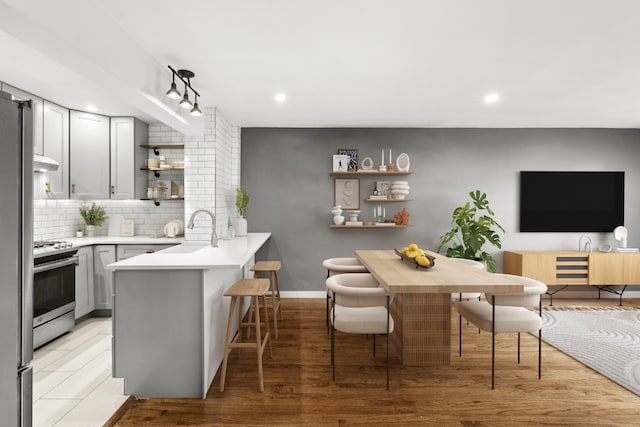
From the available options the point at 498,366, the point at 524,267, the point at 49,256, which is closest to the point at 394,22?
the point at 498,366

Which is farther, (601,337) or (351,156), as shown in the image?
(351,156)

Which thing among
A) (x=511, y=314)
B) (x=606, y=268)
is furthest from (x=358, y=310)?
(x=606, y=268)

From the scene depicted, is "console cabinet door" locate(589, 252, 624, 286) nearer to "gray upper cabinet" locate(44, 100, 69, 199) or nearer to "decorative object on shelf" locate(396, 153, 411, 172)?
"decorative object on shelf" locate(396, 153, 411, 172)

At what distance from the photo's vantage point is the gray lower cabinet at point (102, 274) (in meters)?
3.76

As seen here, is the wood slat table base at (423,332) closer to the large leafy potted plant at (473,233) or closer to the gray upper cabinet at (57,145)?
the large leafy potted plant at (473,233)

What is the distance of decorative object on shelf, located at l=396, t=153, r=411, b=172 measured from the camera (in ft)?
15.6

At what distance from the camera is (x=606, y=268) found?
4480 millimetres

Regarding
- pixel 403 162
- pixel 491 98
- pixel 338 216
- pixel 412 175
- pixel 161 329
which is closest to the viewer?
pixel 161 329

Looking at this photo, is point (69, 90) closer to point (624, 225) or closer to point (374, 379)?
point (374, 379)

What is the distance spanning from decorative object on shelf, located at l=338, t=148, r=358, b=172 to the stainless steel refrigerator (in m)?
3.93

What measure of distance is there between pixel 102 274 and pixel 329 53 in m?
3.35

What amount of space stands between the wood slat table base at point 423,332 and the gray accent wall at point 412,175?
7.09 feet

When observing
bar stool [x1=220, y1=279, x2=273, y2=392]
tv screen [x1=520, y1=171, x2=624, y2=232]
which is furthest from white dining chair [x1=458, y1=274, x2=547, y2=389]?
tv screen [x1=520, y1=171, x2=624, y2=232]

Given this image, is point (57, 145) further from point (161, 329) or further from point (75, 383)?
point (161, 329)
